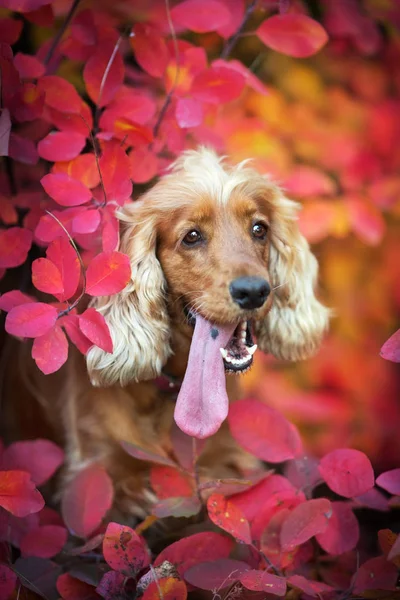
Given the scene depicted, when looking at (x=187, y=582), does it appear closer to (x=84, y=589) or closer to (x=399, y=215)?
(x=84, y=589)

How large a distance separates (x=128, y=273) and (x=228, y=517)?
0.72 meters

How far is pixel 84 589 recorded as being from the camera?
1826 millimetres

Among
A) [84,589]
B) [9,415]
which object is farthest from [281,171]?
[84,589]

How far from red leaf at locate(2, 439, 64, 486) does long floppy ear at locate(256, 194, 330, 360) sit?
0.84 meters

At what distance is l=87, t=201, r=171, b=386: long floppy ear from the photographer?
6.82 ft

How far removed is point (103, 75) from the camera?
196cm

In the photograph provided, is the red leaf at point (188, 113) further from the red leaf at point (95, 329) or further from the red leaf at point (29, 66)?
the red leaf at point (95, 329)

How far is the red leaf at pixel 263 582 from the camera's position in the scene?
5.17ft

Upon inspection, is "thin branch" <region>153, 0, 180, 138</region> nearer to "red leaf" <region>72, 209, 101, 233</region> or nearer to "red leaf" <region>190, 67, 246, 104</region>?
"red leaf" <region>190, 67, 246, 104</region>

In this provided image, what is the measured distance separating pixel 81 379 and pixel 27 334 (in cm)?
86

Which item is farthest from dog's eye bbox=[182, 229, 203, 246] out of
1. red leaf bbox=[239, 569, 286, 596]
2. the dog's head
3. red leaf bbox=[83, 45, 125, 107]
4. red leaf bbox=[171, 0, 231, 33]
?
red leaf bbox=[239, 569, 286, 596]

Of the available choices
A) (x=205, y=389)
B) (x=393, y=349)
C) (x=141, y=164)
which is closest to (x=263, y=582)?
(x=205, y=389)

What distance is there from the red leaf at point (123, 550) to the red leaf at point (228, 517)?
0.21 m

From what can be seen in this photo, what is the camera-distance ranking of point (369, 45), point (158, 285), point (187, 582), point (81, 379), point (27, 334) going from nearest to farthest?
1. point (27, 334)
2. point (187, 582)
3. point (158, 285)
4. point (81, 379)
5. point (369, 45)
